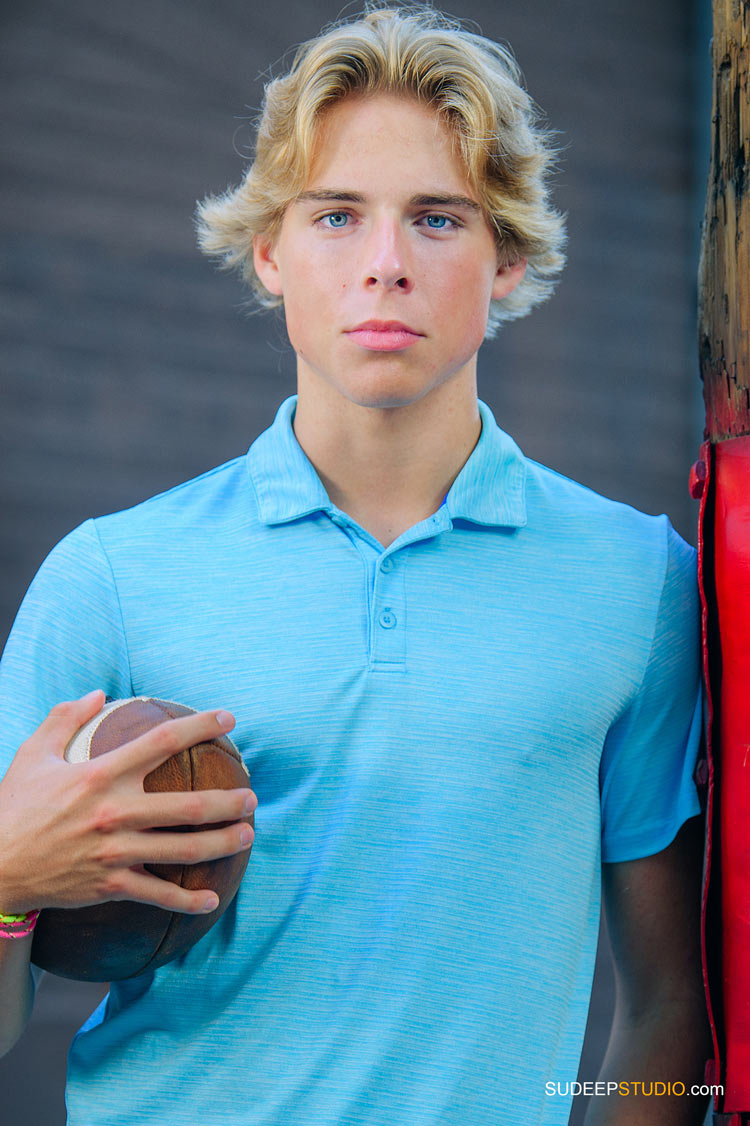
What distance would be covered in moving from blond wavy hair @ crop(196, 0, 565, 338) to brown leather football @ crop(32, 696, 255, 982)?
972 millimetres

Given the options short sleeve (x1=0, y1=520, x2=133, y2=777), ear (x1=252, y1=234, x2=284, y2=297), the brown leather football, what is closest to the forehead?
ear (x1=252, y1=234, x2=284, y2=297)

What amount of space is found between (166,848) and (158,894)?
61 millimetres

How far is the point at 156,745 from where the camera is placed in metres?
1.60

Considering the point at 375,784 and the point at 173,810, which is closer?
the point at 173,810

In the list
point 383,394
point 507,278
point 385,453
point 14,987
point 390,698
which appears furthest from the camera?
point 507,278

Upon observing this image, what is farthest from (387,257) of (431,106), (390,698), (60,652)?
(60,652)

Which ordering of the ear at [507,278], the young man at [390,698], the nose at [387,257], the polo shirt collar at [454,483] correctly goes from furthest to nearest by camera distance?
the ear at [507,278] < the polo shirt collar at [454,483] < the nose at [387,257] < the young man at [390,698]

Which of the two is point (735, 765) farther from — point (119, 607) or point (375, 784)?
point (119, 607)

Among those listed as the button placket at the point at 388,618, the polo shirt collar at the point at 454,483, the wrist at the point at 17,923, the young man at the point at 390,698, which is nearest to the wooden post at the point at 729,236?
the young man at the point at 390,698

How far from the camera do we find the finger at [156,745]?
5.24ft

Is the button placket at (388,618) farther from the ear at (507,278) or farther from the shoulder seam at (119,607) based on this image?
the ear at (507,278)

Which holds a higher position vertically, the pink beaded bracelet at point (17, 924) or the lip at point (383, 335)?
the lip at point (383, 335)

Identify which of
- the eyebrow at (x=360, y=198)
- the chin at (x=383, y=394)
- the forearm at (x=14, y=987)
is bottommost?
the forearm at (x=14, y=987)

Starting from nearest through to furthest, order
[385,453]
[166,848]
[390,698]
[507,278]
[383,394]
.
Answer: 1. [166,848]
2. [390,698]
3. [383,394]
4. [385,453]
5. [507,278]
